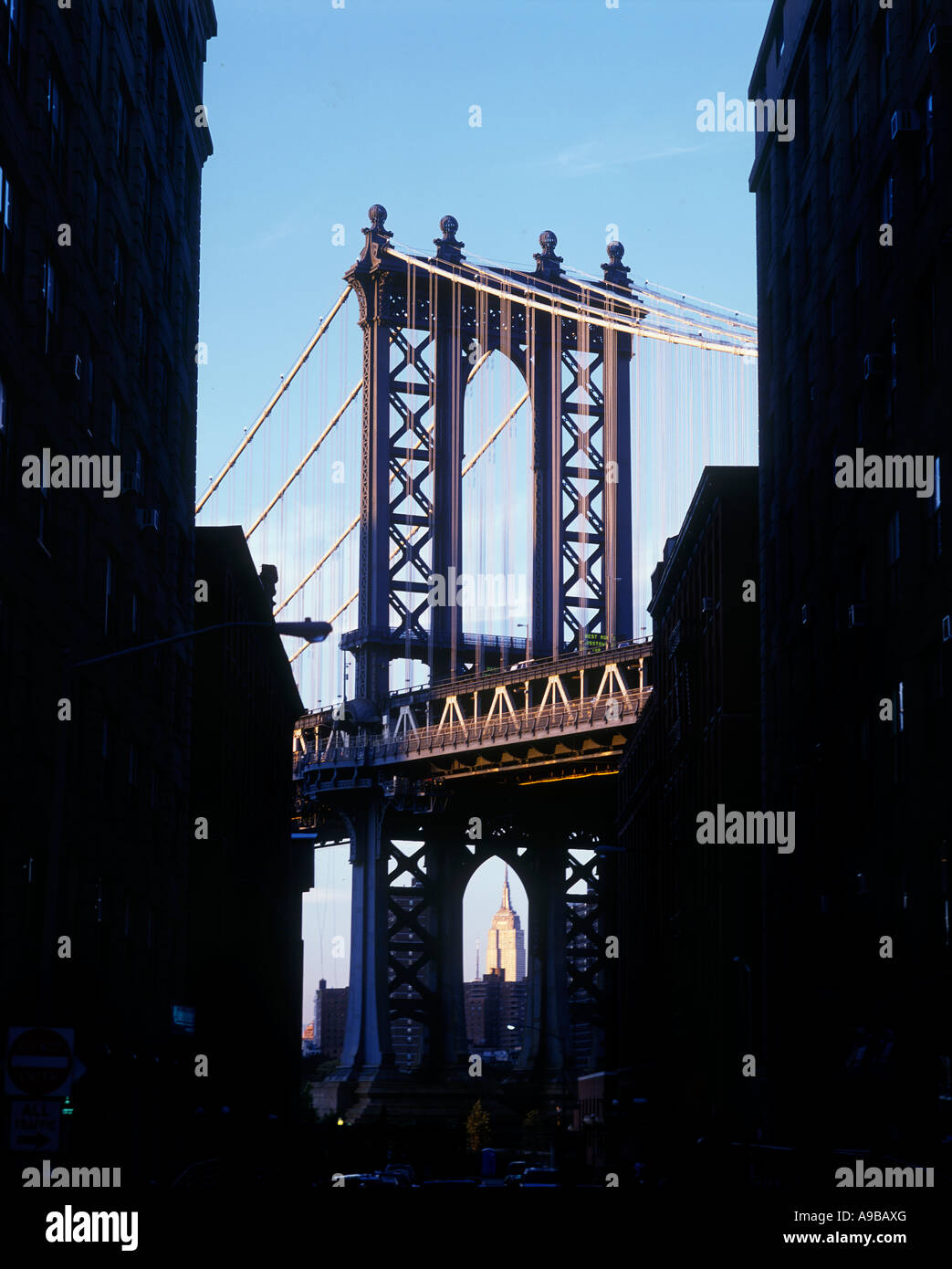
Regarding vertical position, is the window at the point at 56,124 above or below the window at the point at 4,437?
above

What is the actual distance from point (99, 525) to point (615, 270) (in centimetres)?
8175

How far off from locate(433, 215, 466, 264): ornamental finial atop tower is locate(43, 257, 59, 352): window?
270 feet

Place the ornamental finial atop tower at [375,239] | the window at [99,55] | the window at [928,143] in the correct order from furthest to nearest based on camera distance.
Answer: the ornamental finial atop tower at [375,239] < the window at [99,55] < the window at [928,143]

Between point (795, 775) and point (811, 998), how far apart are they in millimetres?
5242

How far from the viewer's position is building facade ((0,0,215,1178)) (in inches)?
1113

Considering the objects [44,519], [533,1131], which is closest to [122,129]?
[44,519]

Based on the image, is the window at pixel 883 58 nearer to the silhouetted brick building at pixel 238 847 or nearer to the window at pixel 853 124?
the window at pixel 853 124

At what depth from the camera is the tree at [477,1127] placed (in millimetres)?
123812

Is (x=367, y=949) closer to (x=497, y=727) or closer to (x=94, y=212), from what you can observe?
(x=497, y=727)

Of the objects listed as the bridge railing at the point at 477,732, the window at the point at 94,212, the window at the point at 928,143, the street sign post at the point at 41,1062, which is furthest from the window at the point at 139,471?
the bridge railing at the point at 477,732

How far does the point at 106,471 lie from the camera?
35.3 metres

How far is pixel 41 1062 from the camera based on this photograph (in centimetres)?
2069

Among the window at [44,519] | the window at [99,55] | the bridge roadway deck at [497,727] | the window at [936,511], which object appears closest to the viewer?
the window at [44,519]

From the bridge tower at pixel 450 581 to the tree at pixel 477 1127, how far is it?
6.14 m
